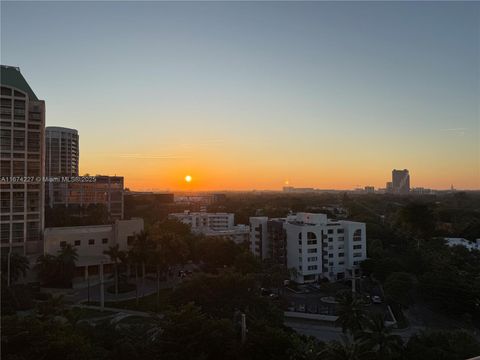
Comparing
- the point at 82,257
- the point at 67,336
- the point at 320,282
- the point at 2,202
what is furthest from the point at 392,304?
the point at 2,202

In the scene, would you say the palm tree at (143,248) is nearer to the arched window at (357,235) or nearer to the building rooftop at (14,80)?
the building rooftop at (14,80)

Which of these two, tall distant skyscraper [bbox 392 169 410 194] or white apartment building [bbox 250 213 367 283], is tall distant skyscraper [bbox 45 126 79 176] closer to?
white apartment building [bbox 250 213 367 283]

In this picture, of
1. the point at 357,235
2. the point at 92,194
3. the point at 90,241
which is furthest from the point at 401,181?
the point at 90,241

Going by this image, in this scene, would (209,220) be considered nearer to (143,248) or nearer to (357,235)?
(357,235)

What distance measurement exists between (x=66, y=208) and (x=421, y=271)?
24590mm

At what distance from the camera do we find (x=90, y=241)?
1825cm

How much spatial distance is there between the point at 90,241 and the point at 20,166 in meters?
4.64

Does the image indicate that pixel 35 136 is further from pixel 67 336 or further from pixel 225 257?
pixel 67 336

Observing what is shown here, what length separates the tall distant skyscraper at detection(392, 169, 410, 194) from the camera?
5509cm

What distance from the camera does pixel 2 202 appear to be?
1639cm

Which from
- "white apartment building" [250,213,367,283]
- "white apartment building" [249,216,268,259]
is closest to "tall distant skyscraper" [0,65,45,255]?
"white apartment building" [249,216,268,259]

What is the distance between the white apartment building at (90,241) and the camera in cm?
1719

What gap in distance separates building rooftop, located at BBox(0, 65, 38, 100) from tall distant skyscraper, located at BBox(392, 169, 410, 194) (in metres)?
49.2

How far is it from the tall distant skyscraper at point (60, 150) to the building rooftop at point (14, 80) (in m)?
16.6
